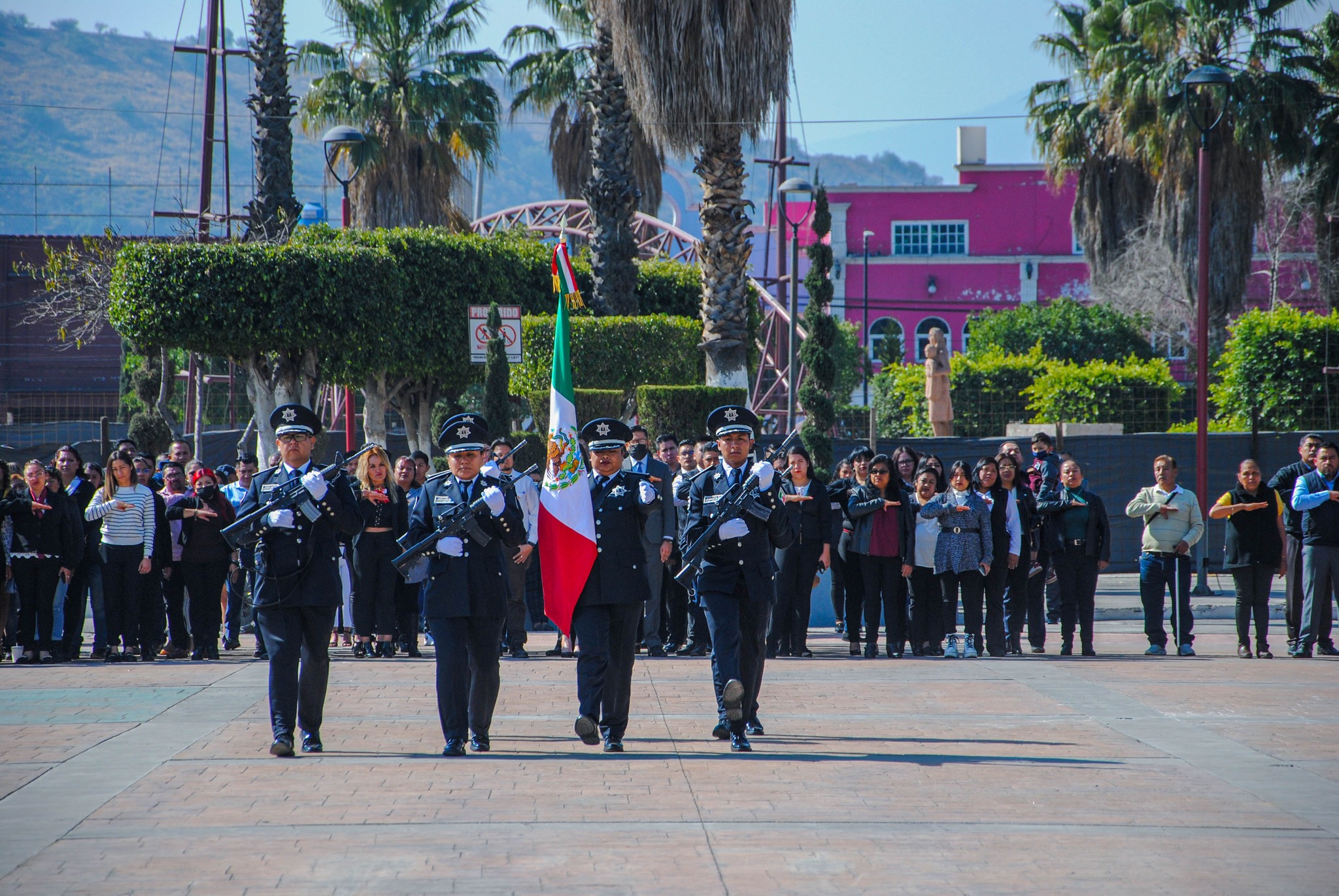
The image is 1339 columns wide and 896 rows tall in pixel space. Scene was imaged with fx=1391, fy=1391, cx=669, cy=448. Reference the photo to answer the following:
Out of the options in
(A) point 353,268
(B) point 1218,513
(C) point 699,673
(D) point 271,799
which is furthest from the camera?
(A) point 353,268

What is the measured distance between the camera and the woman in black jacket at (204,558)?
12523 millimetres

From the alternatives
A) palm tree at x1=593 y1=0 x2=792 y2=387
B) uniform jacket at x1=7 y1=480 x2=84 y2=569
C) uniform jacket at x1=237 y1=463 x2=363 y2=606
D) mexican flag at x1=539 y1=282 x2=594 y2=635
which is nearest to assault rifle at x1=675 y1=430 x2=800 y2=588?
mexican flag at x1=539 y1=282 x2=594 y2=635

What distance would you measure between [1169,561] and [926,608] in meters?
2.24

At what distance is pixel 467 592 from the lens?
7949 mm

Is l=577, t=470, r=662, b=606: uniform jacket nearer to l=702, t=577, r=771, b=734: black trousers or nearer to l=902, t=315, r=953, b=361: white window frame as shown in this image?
l=702, t=577, r=771, b=734: black trousers

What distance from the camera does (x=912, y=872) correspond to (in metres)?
5.37

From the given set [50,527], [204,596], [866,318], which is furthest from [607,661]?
[866,318]

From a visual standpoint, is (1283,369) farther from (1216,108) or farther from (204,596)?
(204,596)

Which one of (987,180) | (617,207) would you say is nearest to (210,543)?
(617,207)

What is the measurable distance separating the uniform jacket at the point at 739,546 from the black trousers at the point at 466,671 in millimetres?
1285

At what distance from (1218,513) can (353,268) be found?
13.4 meters

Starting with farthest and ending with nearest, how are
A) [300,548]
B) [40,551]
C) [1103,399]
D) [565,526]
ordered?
[1103,399] < [40,551] < [565,526] < [300,548]

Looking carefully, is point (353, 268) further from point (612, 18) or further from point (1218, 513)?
point (1218, 513)

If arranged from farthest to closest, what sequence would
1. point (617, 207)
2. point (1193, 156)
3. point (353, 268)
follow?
1. point (1193, 156)
2. point (617, 207)
3. point (353, 268)
